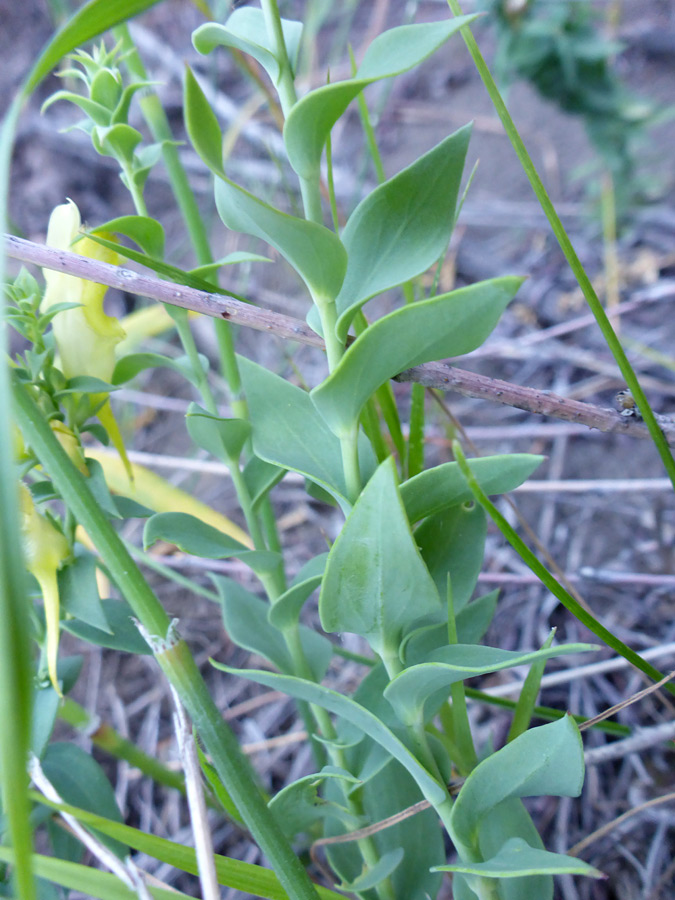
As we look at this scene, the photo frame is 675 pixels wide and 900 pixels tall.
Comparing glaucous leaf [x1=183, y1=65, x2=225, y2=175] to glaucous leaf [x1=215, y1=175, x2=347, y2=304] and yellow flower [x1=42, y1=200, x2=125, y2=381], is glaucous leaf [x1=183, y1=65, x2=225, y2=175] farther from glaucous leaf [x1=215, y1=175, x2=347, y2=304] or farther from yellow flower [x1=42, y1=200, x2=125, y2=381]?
yellow flower [x1=42, y1=200, x2=125, y2=381]

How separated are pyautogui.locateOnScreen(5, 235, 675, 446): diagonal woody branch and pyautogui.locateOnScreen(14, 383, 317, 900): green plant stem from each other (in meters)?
0.09

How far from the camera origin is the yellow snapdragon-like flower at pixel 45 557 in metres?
0.42

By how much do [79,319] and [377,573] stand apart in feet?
0.89

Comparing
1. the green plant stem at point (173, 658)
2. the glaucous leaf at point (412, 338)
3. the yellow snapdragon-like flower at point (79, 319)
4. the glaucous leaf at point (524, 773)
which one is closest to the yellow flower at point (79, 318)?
the yellow snapdragon-like flower at point (79, 319)

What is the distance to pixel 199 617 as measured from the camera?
96 centimetres

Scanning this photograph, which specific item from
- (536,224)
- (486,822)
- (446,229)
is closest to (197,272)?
(446,229)

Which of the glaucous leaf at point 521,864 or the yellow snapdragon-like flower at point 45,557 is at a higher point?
the yellow snapdragon-like flower at point 45,557

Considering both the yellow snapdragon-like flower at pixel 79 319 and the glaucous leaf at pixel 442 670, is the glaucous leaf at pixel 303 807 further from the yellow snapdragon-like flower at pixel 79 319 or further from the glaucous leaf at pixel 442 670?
the yellow snapdragon-like flower at pixel 79 319

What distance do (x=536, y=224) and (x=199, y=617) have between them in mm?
958

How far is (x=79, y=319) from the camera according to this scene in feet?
1.48

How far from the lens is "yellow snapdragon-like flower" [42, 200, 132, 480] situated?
449mm

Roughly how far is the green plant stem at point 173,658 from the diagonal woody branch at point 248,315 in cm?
9

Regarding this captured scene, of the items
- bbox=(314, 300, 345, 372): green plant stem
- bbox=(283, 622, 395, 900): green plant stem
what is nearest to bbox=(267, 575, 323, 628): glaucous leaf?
bbox=(283, 622, 395, 900): green plant stem

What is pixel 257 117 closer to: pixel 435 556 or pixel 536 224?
pixel 536 224
